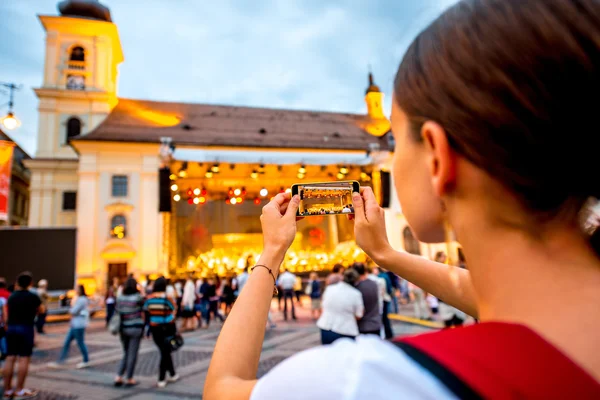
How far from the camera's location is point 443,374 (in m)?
0.43

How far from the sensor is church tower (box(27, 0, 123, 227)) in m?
25.3

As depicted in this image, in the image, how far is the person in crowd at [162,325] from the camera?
6.16m

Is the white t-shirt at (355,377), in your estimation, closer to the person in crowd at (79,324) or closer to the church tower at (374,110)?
the person in crowd at (79,324)

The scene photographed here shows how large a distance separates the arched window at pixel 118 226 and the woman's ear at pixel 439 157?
24.6m

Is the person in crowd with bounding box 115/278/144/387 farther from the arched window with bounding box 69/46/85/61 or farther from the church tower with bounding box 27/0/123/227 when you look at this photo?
the arched window with bounding box 69/46/85/61

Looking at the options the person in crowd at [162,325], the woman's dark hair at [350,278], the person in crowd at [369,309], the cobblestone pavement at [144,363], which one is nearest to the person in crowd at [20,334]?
the cobblestone pavement at [144,363]

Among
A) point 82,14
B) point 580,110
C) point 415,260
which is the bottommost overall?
point 415,260

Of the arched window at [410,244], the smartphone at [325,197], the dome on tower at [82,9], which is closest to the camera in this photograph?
the smartphone at [325,197]

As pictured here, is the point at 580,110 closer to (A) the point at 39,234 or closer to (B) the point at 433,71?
(B) the point at 433,71

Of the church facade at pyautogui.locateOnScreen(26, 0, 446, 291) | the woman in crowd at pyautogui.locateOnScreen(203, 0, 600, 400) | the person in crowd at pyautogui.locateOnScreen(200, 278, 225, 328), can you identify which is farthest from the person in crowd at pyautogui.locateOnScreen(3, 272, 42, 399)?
the church facade at pyautogui.locateOnScreen(26, 0, 446, 291)

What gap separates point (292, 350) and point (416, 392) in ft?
26.0

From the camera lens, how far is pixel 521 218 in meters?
0.59

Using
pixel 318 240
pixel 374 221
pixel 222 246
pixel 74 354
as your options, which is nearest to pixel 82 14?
pixel 222 246

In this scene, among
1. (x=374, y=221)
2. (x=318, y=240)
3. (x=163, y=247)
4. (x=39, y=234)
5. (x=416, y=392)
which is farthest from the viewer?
(x=318, y=240)
